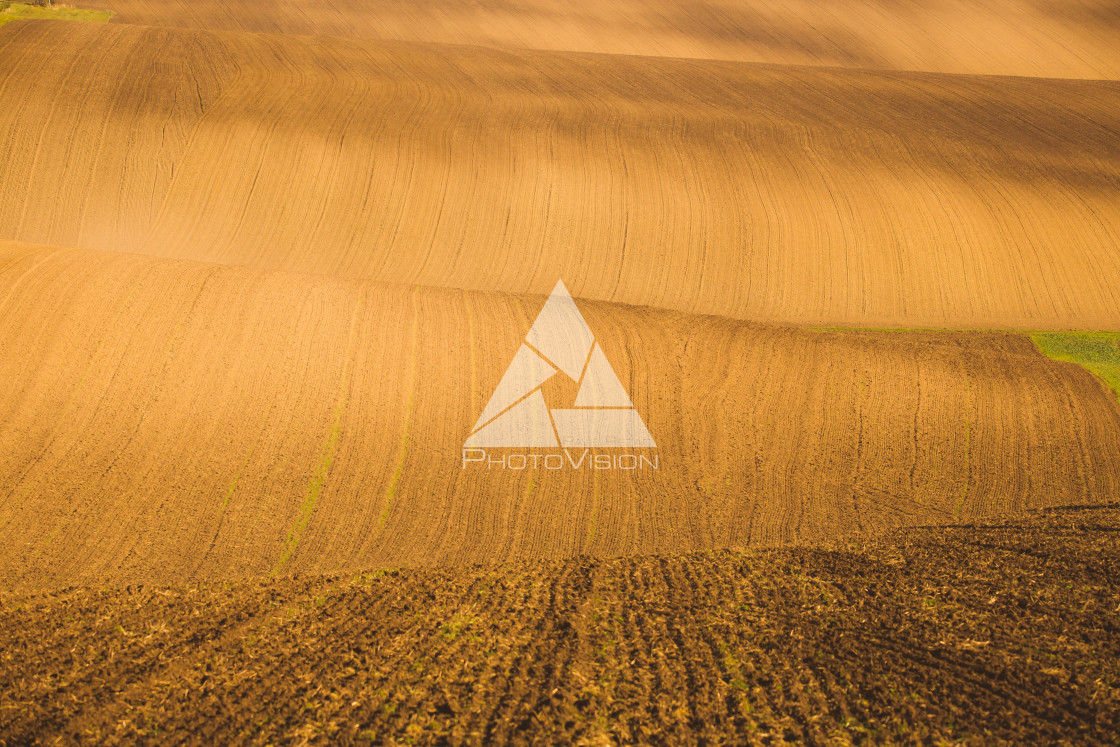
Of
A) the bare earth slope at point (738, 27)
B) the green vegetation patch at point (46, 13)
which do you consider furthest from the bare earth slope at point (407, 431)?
the bare earth slope at point (738, 27)

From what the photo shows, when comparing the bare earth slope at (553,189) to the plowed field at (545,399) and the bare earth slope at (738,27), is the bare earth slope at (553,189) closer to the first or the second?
the plowed field at (545,399)

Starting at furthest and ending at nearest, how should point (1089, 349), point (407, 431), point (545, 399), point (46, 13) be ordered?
point (46, 13)
point (1089, 349)
point (545, 399)
point (407, 431)

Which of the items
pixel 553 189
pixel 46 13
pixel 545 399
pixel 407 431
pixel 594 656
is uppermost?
pixel 46 13

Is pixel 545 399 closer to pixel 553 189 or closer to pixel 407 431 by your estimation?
pixel 407 431

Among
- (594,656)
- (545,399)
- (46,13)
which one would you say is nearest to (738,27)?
(46,13)

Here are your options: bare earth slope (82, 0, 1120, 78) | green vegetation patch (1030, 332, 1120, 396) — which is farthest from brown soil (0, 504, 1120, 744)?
bare earth slope (82, 0, 1120, 78)

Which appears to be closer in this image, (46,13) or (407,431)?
(407,431)
